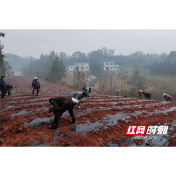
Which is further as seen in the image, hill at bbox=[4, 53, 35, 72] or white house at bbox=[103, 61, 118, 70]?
hill at bbox=[4, 53, 35, 72]

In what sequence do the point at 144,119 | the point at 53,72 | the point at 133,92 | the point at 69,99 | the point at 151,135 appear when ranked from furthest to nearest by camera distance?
the point at 53,72
the point at 133,92
the point at 144,119
the point at 69,99
the point at 151,135

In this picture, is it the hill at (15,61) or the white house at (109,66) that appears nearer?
the white house at (109,66)

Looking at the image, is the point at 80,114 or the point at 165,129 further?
the point at 80,114

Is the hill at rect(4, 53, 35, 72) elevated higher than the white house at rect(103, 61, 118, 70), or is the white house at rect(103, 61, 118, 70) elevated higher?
the hill at rect(4, 53, 35, 72)

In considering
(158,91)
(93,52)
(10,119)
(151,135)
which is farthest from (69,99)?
(93,52)

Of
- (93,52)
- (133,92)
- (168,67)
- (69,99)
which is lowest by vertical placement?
(133,92)

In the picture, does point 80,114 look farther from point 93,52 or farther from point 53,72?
point 93,52

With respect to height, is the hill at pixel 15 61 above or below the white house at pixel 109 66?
above

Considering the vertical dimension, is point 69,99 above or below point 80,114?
above

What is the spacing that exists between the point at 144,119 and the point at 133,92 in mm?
16105

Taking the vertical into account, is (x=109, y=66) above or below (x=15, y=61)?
below

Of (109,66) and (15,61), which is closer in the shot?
(109,66)
